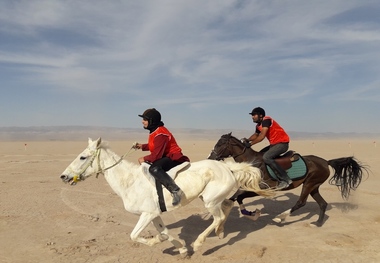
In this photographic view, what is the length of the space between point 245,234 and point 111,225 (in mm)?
3161

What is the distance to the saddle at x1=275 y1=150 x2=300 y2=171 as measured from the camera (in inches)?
338

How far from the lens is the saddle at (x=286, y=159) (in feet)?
28.2

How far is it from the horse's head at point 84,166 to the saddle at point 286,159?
4.40 m

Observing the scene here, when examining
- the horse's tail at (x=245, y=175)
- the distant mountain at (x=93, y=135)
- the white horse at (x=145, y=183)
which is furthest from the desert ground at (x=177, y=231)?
the distant mountain at (x=93, y=135)

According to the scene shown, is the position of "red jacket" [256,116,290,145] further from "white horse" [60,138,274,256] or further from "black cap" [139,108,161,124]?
"black cap" [139,108,161,124]

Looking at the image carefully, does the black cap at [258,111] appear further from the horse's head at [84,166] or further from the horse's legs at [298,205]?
the horse's head at [84,166]

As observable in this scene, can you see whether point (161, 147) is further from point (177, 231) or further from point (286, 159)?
point (286, 159)

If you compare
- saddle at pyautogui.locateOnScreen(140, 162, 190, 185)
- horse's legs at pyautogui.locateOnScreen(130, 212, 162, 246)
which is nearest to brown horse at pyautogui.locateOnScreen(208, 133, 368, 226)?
saddle at pyautogui.locateOnScreen(140, 162, 190, 185)

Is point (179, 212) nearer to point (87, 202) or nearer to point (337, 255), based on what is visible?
point (87, 202)

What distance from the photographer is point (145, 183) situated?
6430 mm

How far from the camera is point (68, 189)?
1280cm

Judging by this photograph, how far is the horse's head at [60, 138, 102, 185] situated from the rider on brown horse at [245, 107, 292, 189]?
3.97 meters


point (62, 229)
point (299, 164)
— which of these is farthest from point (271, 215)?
point (62, 229)

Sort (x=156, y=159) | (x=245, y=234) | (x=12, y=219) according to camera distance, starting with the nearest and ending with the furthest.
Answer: (x=156, y=159) → (x=245, y=234) → (x=12, y=219)
